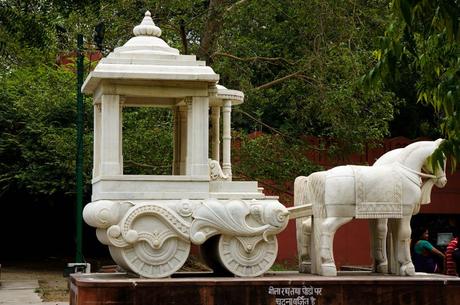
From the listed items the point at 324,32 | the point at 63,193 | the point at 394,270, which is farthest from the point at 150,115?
the point at 394,270

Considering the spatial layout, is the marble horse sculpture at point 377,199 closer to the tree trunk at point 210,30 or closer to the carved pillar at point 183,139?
the carved pillar at point 183,139

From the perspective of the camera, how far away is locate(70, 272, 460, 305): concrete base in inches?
376

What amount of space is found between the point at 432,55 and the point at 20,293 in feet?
40.4

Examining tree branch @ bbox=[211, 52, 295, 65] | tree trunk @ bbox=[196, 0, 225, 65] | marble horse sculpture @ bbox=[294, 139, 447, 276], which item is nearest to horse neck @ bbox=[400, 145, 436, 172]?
marble horse sculpture @ bbox=[294, 139, 447, 276]

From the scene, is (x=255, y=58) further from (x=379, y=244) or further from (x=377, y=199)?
(x=377, y=199)

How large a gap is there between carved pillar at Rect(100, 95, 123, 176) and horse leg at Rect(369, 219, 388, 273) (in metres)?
3.41

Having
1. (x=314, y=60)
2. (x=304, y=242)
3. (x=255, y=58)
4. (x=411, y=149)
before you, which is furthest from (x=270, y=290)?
(x=255, y=58)

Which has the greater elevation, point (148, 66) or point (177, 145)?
point (148, 66)

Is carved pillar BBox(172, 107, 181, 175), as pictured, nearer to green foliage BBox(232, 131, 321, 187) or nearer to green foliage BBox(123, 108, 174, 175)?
green foliage BBox(123, 108, 174, 175)

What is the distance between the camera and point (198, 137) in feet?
34.8

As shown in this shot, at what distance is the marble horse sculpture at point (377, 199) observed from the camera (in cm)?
1068

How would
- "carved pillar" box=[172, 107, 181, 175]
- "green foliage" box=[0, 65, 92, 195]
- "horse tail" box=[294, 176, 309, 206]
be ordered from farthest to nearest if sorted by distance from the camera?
"green foliage" box=[0, 65, 92, 195] → "carved pillar" box=[172, 107, 181, 175] → "horse tail" box=[294, 176, 309, 206]

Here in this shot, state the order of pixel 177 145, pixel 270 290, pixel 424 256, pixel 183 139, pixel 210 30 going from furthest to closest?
pixel 210 30
pixel 424 256
pixel 177 145
pixel 183 139
pixel 270 290

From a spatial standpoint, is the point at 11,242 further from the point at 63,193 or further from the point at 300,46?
the point at 300,46
